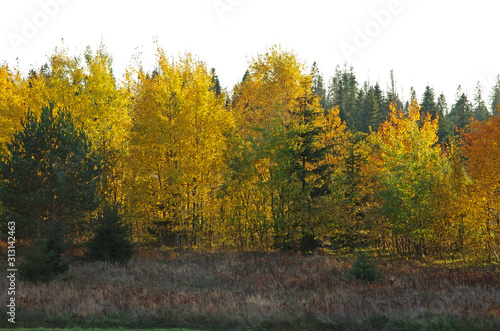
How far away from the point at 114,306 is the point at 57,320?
1544 mm

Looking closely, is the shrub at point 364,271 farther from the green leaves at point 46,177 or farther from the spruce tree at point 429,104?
the spruce tree at point 429,104

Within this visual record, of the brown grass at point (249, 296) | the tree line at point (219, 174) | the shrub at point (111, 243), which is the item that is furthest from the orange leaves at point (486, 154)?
the shrub at point (111, 243)

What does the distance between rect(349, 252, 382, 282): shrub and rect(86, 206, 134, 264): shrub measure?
11.1 m

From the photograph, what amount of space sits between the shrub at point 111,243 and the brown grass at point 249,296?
2.91 feet

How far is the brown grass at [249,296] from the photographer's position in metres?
10.4

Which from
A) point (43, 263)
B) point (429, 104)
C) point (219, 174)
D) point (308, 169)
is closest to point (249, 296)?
point (43, 263)

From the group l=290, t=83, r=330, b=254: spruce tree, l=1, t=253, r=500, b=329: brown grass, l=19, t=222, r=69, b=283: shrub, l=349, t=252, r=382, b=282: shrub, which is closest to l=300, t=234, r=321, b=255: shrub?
l=290, t=83, r=330, b=254: spruce tree

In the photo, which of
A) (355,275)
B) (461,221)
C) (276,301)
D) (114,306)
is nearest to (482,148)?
(461,221)

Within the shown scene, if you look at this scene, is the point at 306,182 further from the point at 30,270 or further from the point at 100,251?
the point at 30,270

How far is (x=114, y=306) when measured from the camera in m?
Answer: 11.3

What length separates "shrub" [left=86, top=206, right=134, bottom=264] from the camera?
1869 cm

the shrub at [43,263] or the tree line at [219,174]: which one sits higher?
the tree line at [219,174]

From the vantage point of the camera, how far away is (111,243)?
19.0 metres

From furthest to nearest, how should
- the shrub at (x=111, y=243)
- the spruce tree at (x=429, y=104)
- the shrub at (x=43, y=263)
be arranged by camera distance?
the spruce tree at (x=429, y=104)
the shrub at (x=111, y=243)
the shrub at (x=43, y=263)
